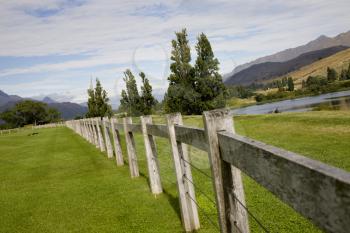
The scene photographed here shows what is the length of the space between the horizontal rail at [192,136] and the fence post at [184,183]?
276 millimetres

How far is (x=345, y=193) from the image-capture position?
4.93 ft

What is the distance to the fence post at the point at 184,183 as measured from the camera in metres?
6.00

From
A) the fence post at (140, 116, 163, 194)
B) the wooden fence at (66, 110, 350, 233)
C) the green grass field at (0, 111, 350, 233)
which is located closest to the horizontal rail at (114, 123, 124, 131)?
the green grass field at (0, 111, 350, 233)

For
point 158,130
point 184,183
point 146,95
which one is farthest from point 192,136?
point 146,95

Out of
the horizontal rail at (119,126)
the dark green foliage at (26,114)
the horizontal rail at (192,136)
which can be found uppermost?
the dark green foliage at (26,114)

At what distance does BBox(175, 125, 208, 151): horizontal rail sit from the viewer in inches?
165

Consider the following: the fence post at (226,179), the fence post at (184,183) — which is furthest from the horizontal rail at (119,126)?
the fence post at (226,179)

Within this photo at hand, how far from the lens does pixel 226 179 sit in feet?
11.6

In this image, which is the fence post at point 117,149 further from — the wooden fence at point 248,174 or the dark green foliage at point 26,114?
the dark green foliage at point 26,114

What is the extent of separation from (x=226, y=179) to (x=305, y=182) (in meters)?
1.75

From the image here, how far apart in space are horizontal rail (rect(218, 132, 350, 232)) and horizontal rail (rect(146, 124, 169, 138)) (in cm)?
418

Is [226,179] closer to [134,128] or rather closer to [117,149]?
[134,128]

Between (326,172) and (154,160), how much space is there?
7.23 meters

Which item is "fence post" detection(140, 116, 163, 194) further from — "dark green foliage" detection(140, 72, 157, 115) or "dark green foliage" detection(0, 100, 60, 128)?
"dark green foliage" detection(0, 100, 60, 128)
